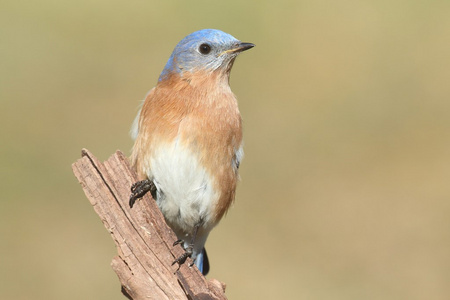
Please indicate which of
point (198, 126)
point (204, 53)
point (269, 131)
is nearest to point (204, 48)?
point (204, 53)

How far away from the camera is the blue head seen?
6.89 meters

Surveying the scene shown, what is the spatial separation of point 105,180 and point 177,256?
74 cm

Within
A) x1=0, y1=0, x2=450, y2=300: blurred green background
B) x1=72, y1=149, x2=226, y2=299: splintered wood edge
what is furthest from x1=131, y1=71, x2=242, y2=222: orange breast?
x1=0, y1=0, x2=450, y2=300: blurred green background

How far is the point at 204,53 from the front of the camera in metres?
6.95

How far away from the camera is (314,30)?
14477 mm

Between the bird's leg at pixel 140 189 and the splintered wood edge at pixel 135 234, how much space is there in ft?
0.13

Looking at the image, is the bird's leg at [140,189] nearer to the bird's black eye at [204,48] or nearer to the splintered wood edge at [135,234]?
the splintered wood edge at [135,234]

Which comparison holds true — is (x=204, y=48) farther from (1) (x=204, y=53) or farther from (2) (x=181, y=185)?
(2) (x=181, y=185)

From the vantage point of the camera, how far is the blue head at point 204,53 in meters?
6.89

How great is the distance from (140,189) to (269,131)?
604cm

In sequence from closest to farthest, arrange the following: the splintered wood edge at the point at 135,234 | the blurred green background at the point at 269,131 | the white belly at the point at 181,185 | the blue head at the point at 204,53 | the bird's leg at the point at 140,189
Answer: the splintered wood edge at the point at 135,234 < the bird's leg at the point at 140,189 < the white belly at the point at 181,185 < the blue head at the point at 204,53 < the blurred green background at the point at 269,131

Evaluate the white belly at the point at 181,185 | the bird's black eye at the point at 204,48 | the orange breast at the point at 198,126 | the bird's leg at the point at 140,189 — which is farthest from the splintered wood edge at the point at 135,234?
the bird's black eye at the point at 204,48

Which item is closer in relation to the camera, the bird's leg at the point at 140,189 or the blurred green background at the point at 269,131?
the bird's leg at the point at 140,189

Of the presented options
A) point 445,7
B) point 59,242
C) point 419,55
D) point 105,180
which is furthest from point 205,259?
point 445,7
